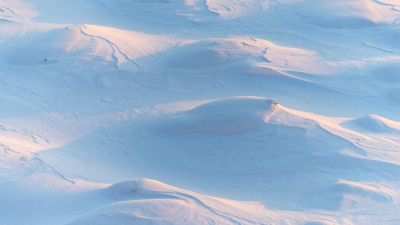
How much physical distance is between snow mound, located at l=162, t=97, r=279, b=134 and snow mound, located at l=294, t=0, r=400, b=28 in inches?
184

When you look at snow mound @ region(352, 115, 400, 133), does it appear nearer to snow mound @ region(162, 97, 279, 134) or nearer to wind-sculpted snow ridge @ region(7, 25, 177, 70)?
snow mound @ region(162, 97, 279, 134)

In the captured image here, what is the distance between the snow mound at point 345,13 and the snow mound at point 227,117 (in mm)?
4664

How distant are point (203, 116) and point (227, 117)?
1.36 feet

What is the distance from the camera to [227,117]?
5387 millimetres

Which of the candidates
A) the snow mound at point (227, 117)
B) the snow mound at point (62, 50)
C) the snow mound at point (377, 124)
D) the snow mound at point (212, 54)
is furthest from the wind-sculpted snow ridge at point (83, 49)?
the snow mound at point (377, 124)

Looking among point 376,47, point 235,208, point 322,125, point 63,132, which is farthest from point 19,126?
point 376,47

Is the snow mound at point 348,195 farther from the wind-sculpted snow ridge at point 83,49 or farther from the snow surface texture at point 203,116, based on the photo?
the wind-sculpted snow ridge at point 83,49

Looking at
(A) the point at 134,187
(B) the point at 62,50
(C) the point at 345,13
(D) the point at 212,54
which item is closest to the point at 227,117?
(A) the point at 134,187

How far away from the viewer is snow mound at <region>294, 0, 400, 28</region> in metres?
8.91

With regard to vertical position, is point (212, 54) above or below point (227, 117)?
above

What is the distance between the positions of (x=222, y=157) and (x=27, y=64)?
486cm

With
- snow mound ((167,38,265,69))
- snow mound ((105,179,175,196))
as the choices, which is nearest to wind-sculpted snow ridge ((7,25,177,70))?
snow mound ((167,38,265,69))

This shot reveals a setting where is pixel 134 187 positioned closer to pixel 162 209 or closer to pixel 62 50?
pixel 162 209

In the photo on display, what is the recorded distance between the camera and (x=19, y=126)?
5656 mm
